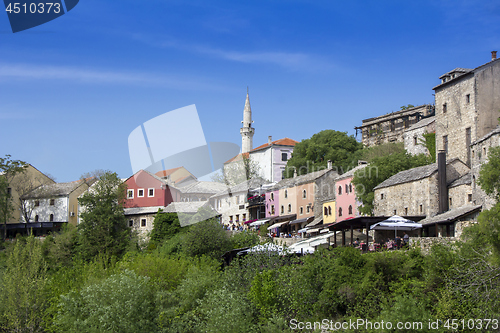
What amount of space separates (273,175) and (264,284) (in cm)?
5327

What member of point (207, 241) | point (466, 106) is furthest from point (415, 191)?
point (207, 241)

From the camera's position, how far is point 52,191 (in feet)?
234

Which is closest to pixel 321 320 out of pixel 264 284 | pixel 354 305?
pixel 354 305

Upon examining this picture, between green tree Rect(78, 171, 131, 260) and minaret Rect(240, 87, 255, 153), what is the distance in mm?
35014

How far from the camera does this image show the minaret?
94875 mm

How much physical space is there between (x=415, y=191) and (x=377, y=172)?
765 cm

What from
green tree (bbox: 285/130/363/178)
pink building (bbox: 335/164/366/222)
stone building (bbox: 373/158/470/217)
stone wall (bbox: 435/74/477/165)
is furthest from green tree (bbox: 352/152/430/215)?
green tree (bbox: 285/130/363/178)

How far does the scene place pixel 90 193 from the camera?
61125mm

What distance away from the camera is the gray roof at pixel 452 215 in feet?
107

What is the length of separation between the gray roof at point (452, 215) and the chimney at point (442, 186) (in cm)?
154

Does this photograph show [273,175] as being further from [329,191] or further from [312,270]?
[312,270]

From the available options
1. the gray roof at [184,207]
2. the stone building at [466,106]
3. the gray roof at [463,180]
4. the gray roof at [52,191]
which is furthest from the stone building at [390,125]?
the gray roof at [52,191]

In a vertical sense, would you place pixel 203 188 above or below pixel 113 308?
above

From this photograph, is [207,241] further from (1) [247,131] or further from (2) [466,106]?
(1) [247,131]
